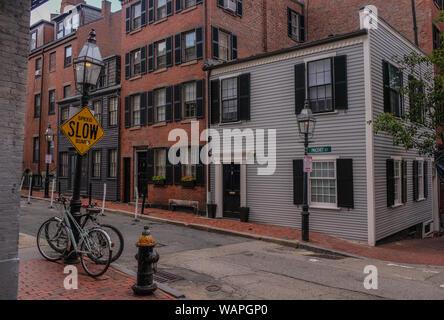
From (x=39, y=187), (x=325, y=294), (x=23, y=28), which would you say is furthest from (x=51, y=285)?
(x=39, y=187)

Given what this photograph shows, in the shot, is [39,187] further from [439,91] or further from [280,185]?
[439,91]

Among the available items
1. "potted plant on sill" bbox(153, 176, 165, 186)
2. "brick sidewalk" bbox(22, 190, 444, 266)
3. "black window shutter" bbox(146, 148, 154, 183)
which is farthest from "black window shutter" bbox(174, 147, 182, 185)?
"brick sidewalk" bbox(22, 190, 444, 266)

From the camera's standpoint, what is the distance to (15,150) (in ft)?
17.3

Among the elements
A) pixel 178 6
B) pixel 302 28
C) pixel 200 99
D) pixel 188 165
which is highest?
pixel 302 28

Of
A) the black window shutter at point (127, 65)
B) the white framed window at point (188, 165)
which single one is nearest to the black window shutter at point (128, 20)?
the black window shutter at point (127, 65)

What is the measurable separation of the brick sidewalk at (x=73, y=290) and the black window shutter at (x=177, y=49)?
42.1 ft

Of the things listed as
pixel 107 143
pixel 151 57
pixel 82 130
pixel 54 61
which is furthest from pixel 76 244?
pixel 54 61

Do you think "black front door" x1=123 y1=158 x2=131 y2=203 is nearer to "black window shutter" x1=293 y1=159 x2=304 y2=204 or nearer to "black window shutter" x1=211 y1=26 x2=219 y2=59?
"black window shutter" x1=211 y1=26 x2=219 y2=59

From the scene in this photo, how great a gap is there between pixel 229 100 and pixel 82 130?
357 inches
